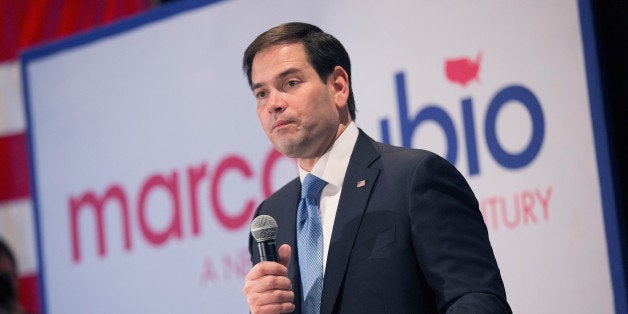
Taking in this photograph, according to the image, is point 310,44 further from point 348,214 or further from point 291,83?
point 348,214

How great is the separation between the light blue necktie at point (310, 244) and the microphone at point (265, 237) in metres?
0.21

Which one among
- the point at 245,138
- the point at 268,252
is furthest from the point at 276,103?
the point at 245,138

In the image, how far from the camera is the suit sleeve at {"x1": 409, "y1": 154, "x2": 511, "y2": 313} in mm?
2164

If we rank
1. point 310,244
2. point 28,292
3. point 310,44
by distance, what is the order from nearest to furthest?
point 310,244 → point 310,44 → point 28,292

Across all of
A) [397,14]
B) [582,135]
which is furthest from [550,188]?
[397,14]

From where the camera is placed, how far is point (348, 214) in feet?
7.79

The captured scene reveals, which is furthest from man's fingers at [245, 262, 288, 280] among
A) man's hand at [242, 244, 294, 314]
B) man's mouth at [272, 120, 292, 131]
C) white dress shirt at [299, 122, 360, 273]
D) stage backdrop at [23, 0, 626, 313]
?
stage backdrop at [23, 0, 626, 313]

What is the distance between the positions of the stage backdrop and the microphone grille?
124 centimetres

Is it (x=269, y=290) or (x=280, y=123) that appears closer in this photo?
(x=269, y=290)

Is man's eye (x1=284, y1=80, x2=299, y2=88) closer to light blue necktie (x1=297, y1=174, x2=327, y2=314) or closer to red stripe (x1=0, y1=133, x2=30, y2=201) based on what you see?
light blue necktie (x1=297, y1=174, x2=327, y2=314)

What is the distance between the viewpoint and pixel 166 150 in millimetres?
4359

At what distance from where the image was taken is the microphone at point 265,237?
Result: 2203 millimetres

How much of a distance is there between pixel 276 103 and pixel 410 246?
1.63 feet

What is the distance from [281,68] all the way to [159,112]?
1970 millimetres
